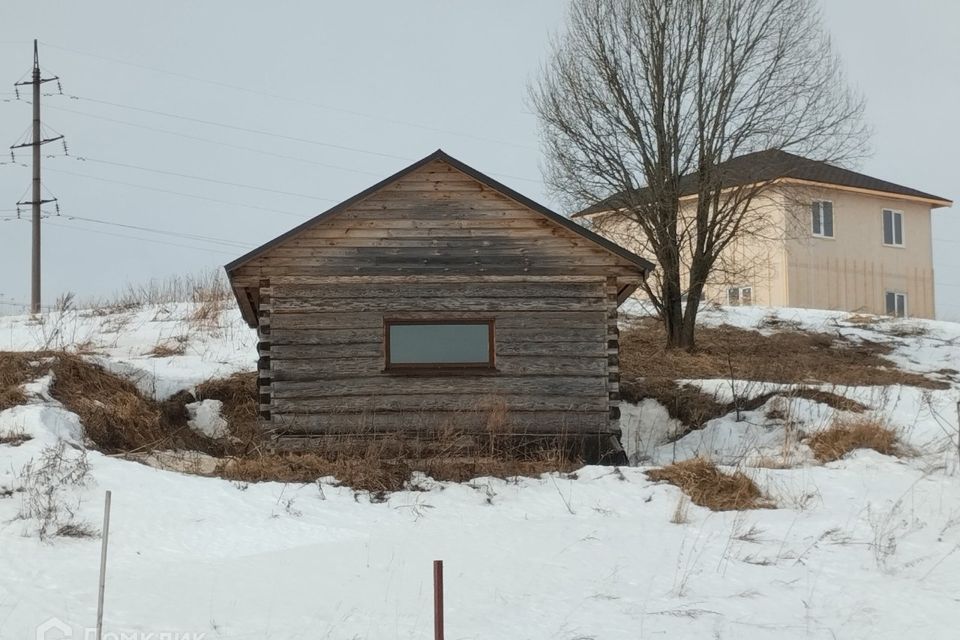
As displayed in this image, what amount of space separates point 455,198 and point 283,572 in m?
7.04

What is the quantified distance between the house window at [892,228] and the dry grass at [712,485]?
2530 cm

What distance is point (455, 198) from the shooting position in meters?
14.8

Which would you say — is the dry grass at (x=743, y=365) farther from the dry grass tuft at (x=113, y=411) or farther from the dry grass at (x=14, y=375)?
the dry grass at (x=14, y=375)

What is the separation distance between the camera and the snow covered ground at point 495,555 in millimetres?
7930

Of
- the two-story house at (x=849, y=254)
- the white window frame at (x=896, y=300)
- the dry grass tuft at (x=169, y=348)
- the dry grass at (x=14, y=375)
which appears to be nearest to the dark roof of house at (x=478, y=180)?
the dry grass at (x=14, y=375)

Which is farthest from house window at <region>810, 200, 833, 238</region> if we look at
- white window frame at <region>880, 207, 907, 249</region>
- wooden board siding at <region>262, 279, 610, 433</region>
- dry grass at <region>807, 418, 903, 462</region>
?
wooden board siding at <region>262, 279, 610, 433</region>

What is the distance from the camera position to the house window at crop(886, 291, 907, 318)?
114 feet

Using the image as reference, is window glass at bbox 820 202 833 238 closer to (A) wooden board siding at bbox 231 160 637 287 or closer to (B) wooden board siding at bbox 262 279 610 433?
(A) wooden board siding at bbox 231 160 637 287

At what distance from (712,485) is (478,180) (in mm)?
5485

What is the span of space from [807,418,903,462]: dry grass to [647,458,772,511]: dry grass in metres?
2.20

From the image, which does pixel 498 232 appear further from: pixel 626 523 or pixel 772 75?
pixel 772 75

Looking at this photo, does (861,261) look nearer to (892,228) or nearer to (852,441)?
(892,228)

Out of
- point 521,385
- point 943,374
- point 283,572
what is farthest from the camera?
point 943,374

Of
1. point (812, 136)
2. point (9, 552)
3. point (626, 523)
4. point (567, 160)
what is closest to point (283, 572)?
point (9, 552)
